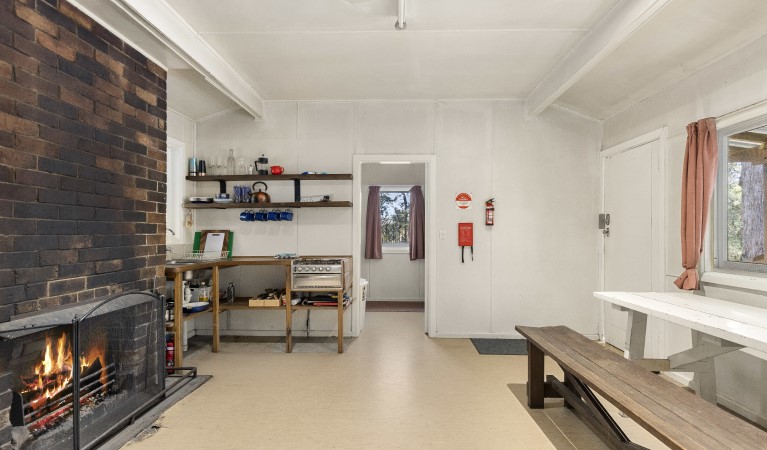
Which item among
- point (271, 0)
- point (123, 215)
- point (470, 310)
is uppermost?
point (271, 0)

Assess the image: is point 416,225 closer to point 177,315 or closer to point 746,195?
point 177,315

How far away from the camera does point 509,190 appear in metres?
4.65

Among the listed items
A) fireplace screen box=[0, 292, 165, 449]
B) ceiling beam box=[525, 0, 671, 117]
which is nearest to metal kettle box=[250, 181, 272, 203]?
fireplace screen box=[0, 292, 165, 449]

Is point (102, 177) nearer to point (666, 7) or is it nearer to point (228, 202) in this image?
point (228, 202)

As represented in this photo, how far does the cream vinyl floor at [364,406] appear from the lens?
7.95 ft

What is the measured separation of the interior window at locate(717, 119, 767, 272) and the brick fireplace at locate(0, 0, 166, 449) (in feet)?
13.7

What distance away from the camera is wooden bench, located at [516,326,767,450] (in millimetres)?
1495

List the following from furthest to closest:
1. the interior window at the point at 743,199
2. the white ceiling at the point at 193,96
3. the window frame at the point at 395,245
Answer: the window frame at the point at 395,245 → the white ceiling at the point at 193,96 → the interior window at the point at 743,199

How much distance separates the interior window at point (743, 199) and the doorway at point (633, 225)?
518 millimetres

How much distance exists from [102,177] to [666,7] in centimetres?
356

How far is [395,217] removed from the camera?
7664 mm

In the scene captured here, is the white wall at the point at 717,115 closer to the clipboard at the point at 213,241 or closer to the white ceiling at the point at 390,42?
the white ceiling at the point at 390,42

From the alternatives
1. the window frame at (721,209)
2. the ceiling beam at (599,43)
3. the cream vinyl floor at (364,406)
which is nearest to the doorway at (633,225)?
the window frame at (721,209)

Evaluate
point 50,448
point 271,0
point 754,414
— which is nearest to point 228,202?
point 271,0
